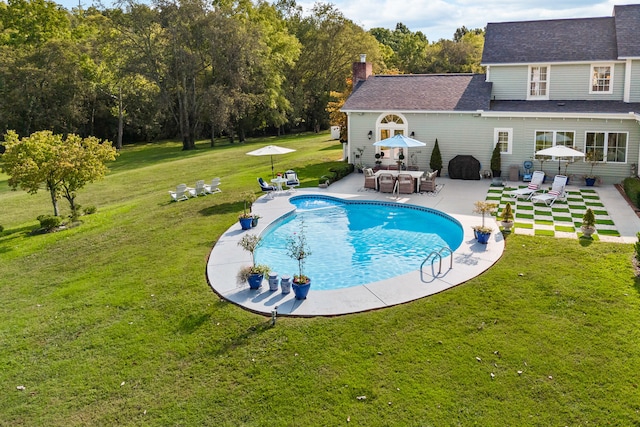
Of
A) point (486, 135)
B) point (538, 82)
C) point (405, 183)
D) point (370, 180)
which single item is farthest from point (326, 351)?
point (538, 82)

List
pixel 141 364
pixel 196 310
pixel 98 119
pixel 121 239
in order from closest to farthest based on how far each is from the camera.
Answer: pixel 141 364, pixel 196 310, pixel 121 239, pixel 98 119

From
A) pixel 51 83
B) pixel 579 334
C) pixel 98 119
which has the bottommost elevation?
pixel 579 334

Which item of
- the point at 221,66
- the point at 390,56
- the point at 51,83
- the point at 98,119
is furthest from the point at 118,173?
the point at 390,56

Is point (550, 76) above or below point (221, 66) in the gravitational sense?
below

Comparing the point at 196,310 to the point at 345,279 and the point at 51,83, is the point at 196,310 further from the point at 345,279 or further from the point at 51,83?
the point at 51,83

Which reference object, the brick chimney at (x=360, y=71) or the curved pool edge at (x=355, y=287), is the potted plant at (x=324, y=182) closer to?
the brick chimney at (x=360, y=71)

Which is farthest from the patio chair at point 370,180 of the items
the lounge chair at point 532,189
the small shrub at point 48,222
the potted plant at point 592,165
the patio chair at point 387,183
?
the small shrub at point 48,222

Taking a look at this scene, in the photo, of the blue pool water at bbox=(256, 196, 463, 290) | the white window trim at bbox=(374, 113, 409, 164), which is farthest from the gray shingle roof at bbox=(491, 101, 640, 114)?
the blue pool water at bbox=(256, 196, 463, 290)
